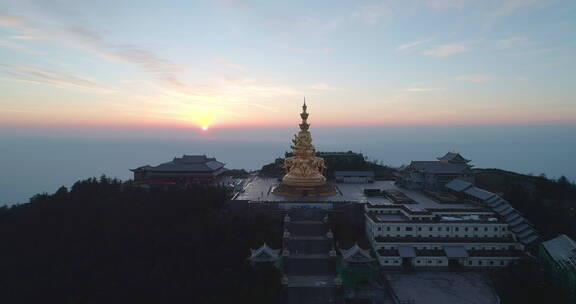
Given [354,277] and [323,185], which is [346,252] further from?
[323,185]

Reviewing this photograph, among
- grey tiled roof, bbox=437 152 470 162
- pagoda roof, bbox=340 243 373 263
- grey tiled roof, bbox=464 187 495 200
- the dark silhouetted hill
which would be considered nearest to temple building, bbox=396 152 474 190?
grey tiled roof, bbox=437 152 470 162

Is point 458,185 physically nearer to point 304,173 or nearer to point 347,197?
point 347,197

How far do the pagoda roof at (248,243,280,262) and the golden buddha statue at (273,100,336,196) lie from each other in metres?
9.28

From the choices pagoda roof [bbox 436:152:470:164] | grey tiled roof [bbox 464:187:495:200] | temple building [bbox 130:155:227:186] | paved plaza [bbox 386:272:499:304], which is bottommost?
paved plaza [bbox 386:272:499:304]

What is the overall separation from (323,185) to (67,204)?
1705 centimetres

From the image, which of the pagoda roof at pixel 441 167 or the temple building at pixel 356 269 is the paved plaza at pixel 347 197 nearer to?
the pagoda roof at pixel 441 167

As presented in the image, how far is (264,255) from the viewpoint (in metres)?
16.6

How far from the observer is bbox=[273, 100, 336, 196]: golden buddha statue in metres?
25.8

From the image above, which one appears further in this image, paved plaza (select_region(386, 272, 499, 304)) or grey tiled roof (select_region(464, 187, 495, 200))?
grey tiled roof (select_region(464, 187, 495, 200))

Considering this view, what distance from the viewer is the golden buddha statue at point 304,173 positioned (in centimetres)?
2581

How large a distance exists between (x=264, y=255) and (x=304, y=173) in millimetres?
10950

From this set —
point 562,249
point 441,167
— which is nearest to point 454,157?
point 441,167

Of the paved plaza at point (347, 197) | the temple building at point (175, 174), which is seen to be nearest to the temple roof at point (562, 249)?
the paved plaza at point (347, 197)

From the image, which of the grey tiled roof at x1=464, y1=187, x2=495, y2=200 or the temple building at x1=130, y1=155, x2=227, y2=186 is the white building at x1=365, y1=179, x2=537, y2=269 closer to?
the grey tiled roof at x1=464, y1=187, x2=495, y2=200
